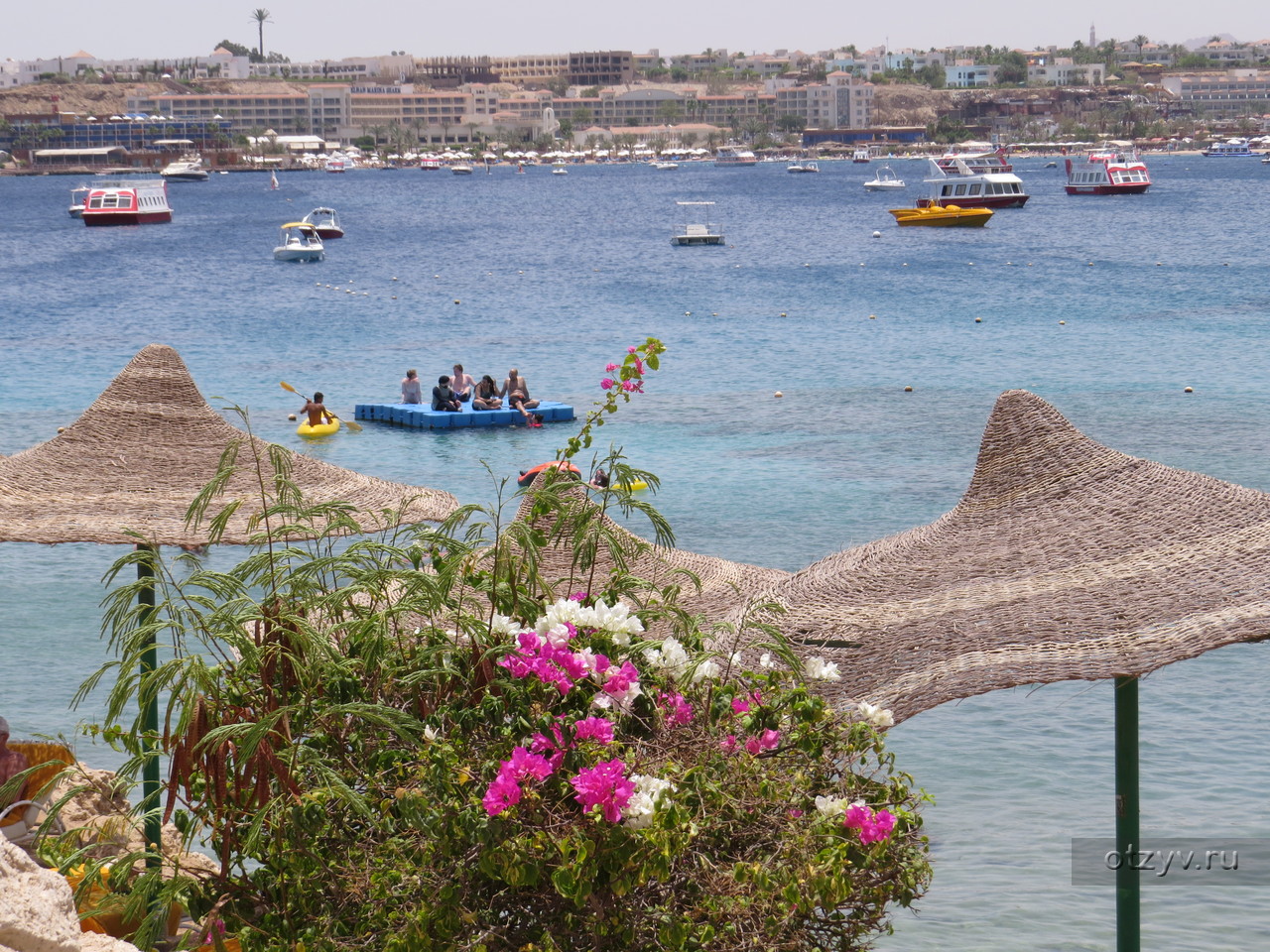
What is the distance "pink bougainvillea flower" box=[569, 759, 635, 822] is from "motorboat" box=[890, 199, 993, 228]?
68.9m

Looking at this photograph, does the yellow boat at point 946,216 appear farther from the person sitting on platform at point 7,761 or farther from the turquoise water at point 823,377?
the person sitting on platform at point 7,761

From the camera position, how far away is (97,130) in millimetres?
A: 178500

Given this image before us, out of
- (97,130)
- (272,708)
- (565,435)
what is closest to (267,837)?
(272,708)

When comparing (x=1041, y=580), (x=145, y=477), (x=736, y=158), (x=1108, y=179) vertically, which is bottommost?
(x=1041, y=580)

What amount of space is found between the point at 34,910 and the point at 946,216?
70711mm

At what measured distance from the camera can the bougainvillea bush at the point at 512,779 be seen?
4203 mm

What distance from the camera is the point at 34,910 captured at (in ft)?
13.4

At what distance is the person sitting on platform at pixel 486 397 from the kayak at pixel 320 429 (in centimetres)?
230

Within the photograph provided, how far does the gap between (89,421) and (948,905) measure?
5.96 m

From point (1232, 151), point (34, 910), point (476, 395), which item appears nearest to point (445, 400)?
point (476, 395)

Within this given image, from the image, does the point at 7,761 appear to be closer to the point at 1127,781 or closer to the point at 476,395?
the point at 1127,781

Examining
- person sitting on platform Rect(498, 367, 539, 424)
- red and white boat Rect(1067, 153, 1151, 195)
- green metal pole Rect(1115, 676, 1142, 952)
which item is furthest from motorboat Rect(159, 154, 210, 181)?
green metal pole Rect(1115, 676, 1142, 952)

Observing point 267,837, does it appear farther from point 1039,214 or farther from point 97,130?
point 97,130

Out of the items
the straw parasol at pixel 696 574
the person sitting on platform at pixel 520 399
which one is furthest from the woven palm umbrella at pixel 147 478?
the person sitting on platform at pixel 520 399
